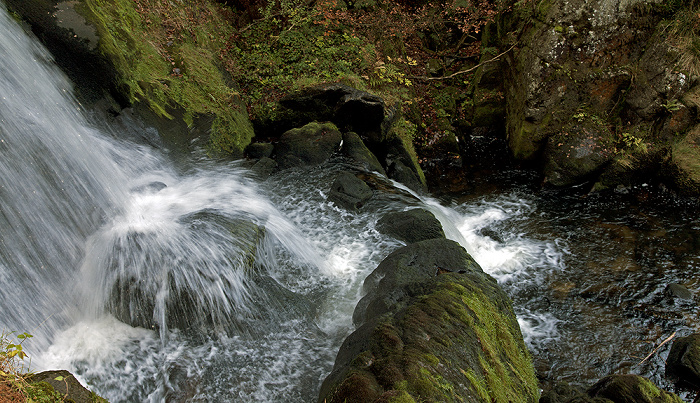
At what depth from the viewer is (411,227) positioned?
274 inches

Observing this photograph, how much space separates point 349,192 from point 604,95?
6.75 m

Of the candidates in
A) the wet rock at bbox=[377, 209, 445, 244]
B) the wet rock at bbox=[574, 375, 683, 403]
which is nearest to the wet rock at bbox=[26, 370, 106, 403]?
the wet rock at bbox=[574, 375, 683, 403]

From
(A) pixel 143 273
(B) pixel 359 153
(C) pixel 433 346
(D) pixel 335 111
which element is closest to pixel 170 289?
(A) pixel 143 273

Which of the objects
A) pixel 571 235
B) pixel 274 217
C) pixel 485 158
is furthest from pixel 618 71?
pixel 274 217

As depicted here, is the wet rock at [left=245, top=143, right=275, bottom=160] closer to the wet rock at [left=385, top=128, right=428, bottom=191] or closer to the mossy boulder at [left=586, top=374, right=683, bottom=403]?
the wet rock at [left=385, top=128, right=428, bottom=191]

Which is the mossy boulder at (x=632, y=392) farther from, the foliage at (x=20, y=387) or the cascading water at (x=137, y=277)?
the foliage at (x=20, y=387)

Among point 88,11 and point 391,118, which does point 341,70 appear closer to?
point 391,118

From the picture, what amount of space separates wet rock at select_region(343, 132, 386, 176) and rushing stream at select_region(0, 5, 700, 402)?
45.2 inches

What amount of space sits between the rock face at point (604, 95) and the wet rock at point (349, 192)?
4803 millimetres

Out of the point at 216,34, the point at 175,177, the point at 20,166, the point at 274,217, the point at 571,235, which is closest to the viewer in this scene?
the point at 20,166

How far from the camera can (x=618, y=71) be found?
373 inches

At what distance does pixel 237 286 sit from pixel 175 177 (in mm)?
3102

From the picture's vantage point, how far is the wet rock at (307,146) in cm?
873

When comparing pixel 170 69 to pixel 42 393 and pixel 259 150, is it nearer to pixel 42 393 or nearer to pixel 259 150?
pixel 259 150
